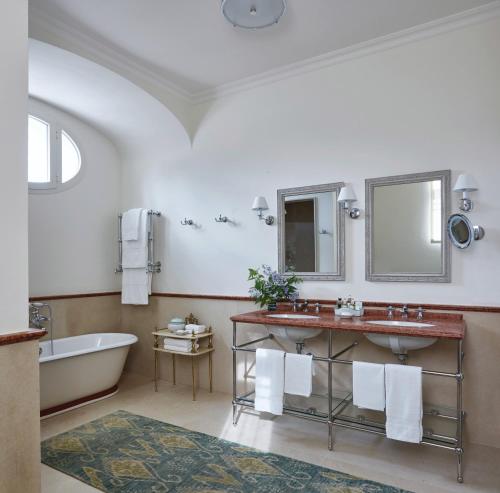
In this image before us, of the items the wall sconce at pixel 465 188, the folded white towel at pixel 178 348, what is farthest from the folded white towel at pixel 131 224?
the wall sconce at pixel 465 188

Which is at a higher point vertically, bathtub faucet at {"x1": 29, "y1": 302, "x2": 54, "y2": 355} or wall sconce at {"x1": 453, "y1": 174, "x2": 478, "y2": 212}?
wall sconce at {"x1": 453, "y1": 174, "x2": 478, "y2": 212}

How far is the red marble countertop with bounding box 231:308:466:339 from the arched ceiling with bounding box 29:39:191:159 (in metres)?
2.13

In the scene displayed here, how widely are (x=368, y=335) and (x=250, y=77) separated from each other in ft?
8.17

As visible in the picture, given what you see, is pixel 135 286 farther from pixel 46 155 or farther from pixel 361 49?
pixel 361 49

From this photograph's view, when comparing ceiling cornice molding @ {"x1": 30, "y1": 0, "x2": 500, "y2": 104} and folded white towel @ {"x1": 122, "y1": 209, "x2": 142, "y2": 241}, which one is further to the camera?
folded white towel @ {"x1": 122, "y1": 209, "x2": 142, "y2": 241}

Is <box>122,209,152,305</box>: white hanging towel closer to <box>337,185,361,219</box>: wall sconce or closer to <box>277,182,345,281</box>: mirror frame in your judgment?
<box>277,182,345,281</box>: mirror frame

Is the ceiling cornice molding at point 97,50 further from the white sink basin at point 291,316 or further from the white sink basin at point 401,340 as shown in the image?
the white sink basin at point 401,340

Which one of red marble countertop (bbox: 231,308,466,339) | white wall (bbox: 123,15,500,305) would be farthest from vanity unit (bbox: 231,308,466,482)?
white wall (bbox: 123,15,500,305)

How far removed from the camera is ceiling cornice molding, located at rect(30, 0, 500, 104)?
2.81 m

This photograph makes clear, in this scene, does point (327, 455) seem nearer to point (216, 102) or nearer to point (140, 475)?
point (140, 475)

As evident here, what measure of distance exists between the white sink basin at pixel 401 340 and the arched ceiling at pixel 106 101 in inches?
103

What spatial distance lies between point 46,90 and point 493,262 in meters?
3.90

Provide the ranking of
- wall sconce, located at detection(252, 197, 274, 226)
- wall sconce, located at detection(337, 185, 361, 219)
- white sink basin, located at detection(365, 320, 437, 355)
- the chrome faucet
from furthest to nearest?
wall sconce, located at detection(252, 197, 274, 226) < wall sconce, located at detection(337, 185, 361, 219) < the chrome faucet < white sink basin, located at detection(365, 320, 437, 355)

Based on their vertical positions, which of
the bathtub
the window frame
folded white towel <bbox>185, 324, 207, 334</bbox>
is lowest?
the bathtub
